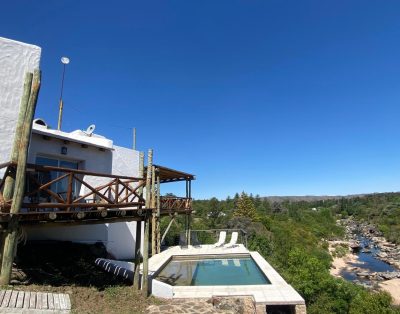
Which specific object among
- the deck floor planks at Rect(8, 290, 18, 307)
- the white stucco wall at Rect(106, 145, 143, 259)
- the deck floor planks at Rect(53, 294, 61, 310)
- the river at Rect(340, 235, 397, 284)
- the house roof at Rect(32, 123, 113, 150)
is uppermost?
the house roof at Rect(32, 123, 113, 150)

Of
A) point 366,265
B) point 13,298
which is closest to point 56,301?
point 13,298

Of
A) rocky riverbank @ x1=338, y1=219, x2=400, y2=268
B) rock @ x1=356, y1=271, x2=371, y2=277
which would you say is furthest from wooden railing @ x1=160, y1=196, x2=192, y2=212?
rocky riverbank @ x1=338, y1=219, x2=400, y2=268

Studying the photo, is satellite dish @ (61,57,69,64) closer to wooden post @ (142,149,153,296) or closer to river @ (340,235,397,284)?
wooden post @ (142,149,153,296)

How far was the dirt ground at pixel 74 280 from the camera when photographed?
6387 millimetres

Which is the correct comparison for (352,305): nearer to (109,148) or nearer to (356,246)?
(109,148)

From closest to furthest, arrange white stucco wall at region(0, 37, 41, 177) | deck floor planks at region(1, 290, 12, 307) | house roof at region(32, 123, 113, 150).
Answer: deck floor planks at region(1, 290, 12, 307) < white stucco wall at region(0, 37, 41, 177) < house roof at region(32, 123, 113, 150)

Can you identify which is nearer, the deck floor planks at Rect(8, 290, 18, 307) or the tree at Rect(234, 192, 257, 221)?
the deck floor planks at Rect(8, 290, 18, 307)

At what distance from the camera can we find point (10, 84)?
8.03 meters

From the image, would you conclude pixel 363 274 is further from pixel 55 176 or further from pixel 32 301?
pixel 32 301

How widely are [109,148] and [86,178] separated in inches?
60.3

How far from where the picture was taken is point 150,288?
8062 millimetres

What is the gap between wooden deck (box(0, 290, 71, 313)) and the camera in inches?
200

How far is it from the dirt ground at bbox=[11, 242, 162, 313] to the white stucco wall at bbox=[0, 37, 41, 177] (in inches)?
107

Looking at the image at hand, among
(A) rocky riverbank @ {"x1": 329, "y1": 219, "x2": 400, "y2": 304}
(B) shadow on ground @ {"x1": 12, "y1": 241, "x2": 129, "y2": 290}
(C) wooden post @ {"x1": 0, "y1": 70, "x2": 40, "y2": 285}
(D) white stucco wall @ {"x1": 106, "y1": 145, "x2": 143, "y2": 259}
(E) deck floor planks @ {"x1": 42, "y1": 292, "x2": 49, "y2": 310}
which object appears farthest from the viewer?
(A) rocky riverbank @ {"x1": 329, "y1": 219, "x2": 400, "y2": 304}
